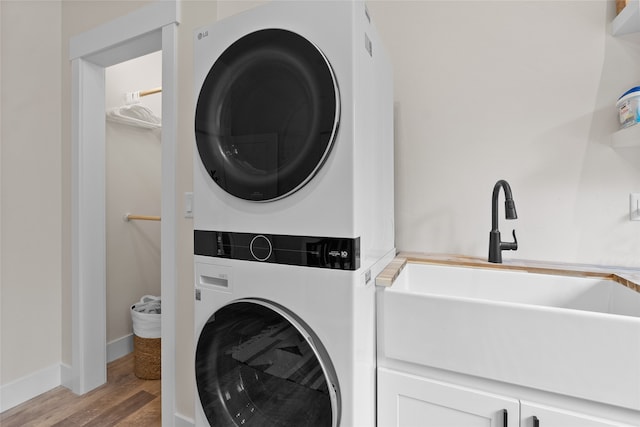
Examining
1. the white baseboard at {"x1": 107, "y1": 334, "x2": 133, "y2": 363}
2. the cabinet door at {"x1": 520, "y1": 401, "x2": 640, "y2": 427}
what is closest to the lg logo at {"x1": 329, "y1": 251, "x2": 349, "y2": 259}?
the cabinet door at {"x1": 520, "y1": 401, "x2": 640, "y2": 427}

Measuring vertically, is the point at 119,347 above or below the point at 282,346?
below

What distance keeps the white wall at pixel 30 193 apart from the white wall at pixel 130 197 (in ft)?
1.11

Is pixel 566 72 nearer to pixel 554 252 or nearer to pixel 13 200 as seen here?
pixel 554 252

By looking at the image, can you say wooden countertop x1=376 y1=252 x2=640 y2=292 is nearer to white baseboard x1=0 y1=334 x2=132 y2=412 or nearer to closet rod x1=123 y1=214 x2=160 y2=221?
closet rod x1=123 y1=214 x2=160 y2=221

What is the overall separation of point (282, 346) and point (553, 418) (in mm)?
765

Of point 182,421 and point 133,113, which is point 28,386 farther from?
point 133,113

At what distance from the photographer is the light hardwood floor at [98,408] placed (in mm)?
1825

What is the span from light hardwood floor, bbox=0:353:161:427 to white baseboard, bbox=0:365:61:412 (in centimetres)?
3

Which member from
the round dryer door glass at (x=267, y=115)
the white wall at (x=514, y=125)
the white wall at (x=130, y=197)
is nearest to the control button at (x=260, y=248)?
the round dryer door glass at (x=267, y=115)

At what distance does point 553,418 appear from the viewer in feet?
2.98

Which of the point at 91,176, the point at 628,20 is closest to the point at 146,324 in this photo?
the point at 91,176

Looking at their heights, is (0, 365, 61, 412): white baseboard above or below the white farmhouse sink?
below

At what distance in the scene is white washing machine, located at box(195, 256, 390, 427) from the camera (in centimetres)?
95

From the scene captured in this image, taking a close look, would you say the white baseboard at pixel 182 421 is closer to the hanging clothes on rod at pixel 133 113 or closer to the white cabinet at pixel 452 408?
the white cabinet at pixel 452 408
